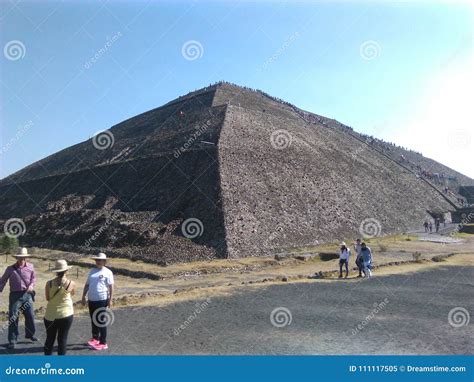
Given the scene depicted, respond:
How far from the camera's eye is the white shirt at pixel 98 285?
8.81 m

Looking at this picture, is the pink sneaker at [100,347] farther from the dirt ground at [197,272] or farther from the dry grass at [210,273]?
the dry grass at [210,273]

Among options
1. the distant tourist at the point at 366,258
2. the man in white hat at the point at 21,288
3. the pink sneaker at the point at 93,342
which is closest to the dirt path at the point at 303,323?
the pink sneaker at the point at 93,342

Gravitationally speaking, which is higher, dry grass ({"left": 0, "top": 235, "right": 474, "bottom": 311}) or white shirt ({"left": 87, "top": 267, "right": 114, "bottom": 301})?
white shirt ({"left": 87, "top": 267, "right": 114, "bottom": 301})

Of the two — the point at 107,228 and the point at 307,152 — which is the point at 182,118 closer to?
the point at 307,152

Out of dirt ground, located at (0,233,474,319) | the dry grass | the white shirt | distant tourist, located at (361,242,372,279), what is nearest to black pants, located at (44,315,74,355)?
the white shirt

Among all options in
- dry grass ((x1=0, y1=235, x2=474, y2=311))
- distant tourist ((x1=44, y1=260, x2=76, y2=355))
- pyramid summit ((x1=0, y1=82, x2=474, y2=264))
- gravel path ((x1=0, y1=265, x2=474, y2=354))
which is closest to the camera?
distant tourist ((x1=44, y1=260, x2=76, y2=355))

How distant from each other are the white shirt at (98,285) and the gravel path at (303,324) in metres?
→ 1.08

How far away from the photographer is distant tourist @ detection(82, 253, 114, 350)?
874 centimetres

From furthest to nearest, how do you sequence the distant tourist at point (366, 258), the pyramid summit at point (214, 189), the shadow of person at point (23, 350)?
the pyramid summit at point (214, 189), the distant tourist at point (366, 258), the shadow of person at point (23, 350)

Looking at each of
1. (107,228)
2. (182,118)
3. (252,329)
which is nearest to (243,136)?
(182,118)

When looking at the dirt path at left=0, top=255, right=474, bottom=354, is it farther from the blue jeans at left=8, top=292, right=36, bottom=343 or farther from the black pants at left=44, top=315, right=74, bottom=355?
the black pants at left=44, top=315, right=74, bottom=355

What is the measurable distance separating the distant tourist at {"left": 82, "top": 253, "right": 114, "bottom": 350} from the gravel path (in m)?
0.32

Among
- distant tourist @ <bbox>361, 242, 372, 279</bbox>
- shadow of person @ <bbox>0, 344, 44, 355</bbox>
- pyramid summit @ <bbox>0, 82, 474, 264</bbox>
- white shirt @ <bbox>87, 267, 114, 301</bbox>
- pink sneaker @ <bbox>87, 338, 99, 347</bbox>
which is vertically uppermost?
pyramid summit @ <bbox>0, 82, 474, 264</bbox>

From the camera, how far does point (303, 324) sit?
454 inches
